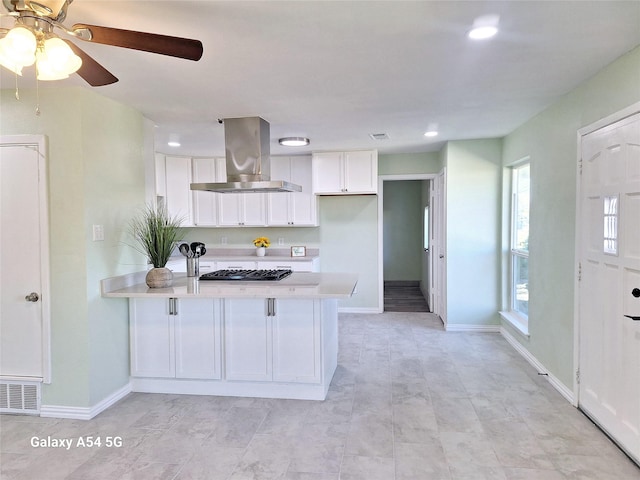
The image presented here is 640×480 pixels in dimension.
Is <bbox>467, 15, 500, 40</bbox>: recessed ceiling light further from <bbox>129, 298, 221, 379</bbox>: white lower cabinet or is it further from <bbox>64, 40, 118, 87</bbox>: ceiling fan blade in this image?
<bbox>129, 298, 221, 379</bbox>: white lower cabinet

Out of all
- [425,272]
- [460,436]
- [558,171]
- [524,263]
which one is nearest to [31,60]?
[460,436]

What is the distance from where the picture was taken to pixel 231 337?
10.6ft

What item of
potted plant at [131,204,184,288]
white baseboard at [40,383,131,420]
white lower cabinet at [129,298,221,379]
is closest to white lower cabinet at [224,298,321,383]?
white lower cabinet at [129,298,221,379]

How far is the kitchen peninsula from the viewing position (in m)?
3.12

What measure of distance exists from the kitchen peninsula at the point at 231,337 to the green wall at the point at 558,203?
171 cm

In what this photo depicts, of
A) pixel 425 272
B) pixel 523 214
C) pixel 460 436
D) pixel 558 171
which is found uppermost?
pixel 558 171

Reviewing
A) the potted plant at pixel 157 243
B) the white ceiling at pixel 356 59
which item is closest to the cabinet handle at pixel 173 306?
the potted plant at pixel 157 243

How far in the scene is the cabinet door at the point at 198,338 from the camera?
3258 mm

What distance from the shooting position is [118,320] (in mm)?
3252

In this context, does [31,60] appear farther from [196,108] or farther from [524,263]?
[524,263]

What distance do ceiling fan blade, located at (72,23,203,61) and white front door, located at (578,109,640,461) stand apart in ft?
7.99

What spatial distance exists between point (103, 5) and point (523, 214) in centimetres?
428

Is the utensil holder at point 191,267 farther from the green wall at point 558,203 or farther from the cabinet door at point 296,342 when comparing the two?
the green wall at point 558,203

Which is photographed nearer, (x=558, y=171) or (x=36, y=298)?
(x=36, y=298)
